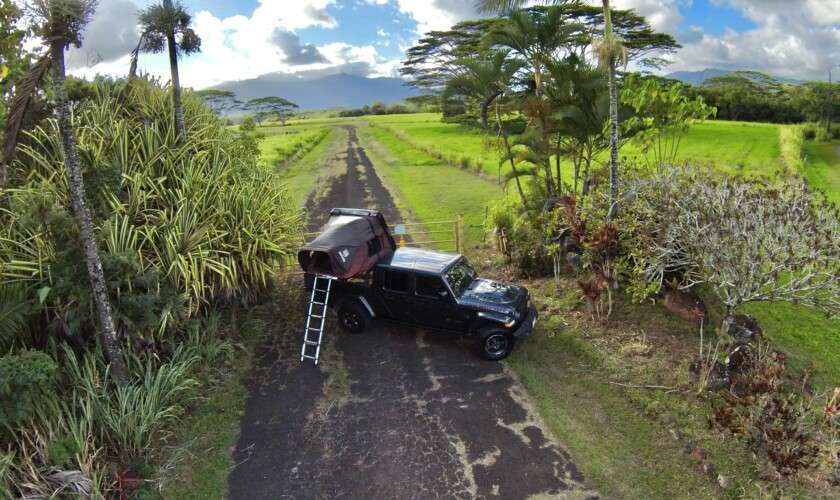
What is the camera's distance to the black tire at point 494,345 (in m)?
8.71

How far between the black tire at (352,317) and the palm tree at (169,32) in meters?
5.81

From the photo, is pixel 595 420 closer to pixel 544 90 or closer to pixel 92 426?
pixel 92 426

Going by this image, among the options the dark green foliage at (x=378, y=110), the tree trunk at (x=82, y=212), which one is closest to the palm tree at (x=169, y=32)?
the tree trunk at (x=82, y=212)

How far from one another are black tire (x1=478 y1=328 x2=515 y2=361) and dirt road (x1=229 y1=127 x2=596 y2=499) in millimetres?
213

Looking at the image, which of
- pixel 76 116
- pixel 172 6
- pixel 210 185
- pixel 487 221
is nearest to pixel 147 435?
pixel 210 185

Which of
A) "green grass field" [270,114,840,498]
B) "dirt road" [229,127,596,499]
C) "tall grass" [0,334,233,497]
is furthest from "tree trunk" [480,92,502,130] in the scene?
"tall grass" [0,334,233,497]

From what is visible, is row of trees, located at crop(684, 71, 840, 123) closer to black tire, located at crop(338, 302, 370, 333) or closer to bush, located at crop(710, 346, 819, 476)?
bush, located at crop(710, 346, 819, 476)

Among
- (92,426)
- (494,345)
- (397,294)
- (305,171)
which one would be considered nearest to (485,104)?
(397,294)

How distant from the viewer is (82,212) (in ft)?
19.2

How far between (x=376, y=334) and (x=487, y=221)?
627 centimetres

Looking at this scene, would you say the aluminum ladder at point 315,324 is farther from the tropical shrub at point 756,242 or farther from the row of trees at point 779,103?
the row of trees at point 779,103

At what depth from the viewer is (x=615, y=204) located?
10234 millimetres

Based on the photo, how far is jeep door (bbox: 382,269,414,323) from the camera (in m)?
9.42

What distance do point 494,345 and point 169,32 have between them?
846 centimetres
